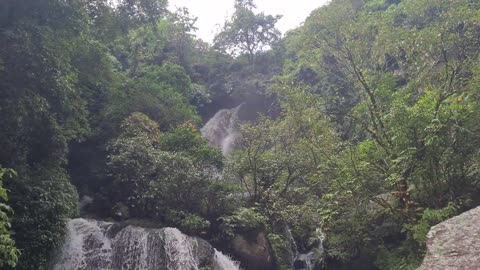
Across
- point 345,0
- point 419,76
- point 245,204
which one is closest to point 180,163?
point 245,204

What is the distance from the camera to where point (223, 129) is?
87.8ft

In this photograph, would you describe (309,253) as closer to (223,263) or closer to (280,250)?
(280,250)

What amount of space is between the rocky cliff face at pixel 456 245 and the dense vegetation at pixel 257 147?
3371 millimetres

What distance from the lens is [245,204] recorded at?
14148 millimetres

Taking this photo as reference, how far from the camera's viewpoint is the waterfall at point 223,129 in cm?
2533

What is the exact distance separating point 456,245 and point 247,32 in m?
27.1

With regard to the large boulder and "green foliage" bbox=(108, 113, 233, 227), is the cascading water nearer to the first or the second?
the large boulder

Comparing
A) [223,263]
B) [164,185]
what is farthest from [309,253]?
A: [164,185]

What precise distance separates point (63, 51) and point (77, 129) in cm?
243

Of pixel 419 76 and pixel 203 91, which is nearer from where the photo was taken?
pixel 419 76

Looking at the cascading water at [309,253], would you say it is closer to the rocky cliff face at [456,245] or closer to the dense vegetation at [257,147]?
the dense vegetation at [257,147]

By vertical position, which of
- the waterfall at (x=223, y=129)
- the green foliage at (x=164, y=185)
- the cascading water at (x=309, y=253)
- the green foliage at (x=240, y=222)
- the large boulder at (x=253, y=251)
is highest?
the waterfall at (x=223, y=129)

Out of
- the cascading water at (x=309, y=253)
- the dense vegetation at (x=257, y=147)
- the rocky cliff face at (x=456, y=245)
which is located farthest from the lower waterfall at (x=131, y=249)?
the rocky cliff face at (x=456, y=245)

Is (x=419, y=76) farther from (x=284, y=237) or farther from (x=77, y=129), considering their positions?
(x=77, y=129)
